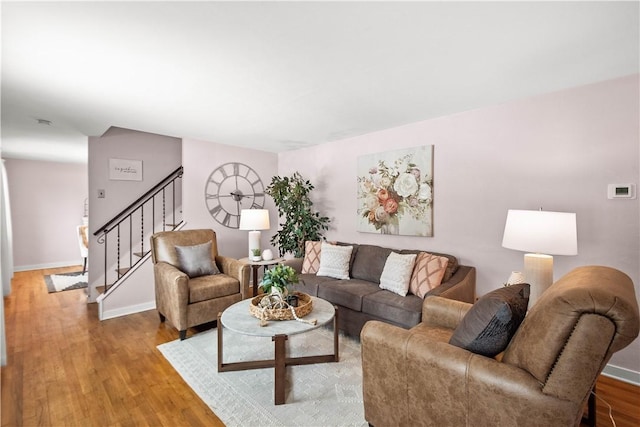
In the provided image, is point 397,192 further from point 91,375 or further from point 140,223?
point 140,223

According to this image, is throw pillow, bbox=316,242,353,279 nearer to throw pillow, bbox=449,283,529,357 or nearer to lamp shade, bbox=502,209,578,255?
lamp shade, bbox=502,209,578,255

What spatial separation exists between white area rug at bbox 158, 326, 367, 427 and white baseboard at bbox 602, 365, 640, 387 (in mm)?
1922

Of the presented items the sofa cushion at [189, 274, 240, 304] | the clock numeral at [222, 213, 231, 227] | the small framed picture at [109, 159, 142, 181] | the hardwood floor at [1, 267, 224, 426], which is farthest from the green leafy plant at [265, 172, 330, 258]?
the small framed picture at [109, 159, 142, 181]

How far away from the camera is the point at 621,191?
2.21m

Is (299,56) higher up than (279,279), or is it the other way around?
(299,56)

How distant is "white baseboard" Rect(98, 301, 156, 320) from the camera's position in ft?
11.3

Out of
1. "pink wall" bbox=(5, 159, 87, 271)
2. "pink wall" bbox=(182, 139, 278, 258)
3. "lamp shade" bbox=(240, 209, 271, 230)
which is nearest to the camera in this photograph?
"lamp shade" bbox=(240, 209, 271, 230)

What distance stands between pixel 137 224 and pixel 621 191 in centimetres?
561

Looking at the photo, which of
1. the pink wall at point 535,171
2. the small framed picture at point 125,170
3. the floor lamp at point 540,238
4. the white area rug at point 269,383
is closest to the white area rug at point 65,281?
the small framed picture at point 125,170

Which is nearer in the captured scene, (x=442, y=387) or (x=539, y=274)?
(x=442, y=387)

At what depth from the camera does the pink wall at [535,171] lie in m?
2.22

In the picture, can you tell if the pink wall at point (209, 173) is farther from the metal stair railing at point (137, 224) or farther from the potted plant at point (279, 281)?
the potted plant at point (279, 281)

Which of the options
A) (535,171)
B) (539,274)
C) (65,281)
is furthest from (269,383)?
(65,281)

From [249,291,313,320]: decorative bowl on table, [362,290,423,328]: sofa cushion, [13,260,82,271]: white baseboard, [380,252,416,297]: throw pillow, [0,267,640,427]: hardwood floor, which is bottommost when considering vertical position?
[0,267,640,427]: hardwood floor
